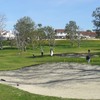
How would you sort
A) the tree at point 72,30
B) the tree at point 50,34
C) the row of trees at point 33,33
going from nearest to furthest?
the row of trees at point 33,33, the tree at point 50,34, the tree at point 72,30

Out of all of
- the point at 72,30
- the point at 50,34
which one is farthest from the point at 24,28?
the point at 72,30

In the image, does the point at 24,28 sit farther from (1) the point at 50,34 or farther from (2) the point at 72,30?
(2) the point at 72,30

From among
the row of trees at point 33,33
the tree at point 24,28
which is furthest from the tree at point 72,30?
the tree at point 24,28

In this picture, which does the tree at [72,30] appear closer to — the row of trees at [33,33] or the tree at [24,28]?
the row of trees at [33,33]

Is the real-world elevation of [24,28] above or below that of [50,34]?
above

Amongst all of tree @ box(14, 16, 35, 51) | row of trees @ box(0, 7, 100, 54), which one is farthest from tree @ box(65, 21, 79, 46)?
tree @ box(14, 16, 35, 51)

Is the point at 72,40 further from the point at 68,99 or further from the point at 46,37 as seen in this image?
the point at 68,99

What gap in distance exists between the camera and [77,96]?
2041 cm

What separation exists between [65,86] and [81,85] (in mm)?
1275

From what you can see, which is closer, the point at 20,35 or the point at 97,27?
the point at 97,27

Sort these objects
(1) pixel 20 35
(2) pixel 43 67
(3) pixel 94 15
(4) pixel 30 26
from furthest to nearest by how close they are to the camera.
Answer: (4) pixel 30 26
(1) pixel 20 35
(3) pixel 94 15
(2) pixel 43 67

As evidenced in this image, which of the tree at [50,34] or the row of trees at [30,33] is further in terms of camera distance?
the tree at [50,34]

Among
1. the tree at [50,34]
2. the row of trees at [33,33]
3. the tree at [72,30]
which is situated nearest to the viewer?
the row of trees at [33,33]

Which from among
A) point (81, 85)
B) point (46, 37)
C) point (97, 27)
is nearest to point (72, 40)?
point (46, 37)
